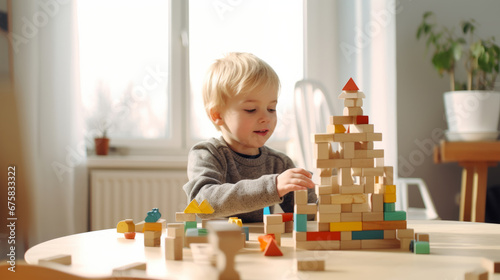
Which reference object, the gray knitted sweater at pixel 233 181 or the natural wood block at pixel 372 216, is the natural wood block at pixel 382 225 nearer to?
the natural wood block at pixel 372 216

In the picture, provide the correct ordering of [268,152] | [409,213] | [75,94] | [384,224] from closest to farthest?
1. [384,224]
2. [268,152]
3. [409,213]
4. [75,94]

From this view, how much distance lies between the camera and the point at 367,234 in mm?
808

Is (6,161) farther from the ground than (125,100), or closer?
closer

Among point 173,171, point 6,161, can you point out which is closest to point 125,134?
point 173,171

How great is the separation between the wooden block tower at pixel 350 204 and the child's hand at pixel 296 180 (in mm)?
81

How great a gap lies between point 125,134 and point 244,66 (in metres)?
1.71

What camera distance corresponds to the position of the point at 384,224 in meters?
0.81

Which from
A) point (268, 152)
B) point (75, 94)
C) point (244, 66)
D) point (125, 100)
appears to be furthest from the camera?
point (125, 100)

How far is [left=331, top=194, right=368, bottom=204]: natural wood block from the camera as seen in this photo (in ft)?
2.63

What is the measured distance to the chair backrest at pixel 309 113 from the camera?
245cm

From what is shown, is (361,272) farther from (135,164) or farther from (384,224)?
(135,164)

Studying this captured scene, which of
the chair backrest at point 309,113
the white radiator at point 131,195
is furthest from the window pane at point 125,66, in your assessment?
the chair backrest at point 309,113

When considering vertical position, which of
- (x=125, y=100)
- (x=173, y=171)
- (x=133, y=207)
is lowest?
(x=133, y=207)

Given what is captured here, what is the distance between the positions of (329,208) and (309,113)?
1796 millimetres
